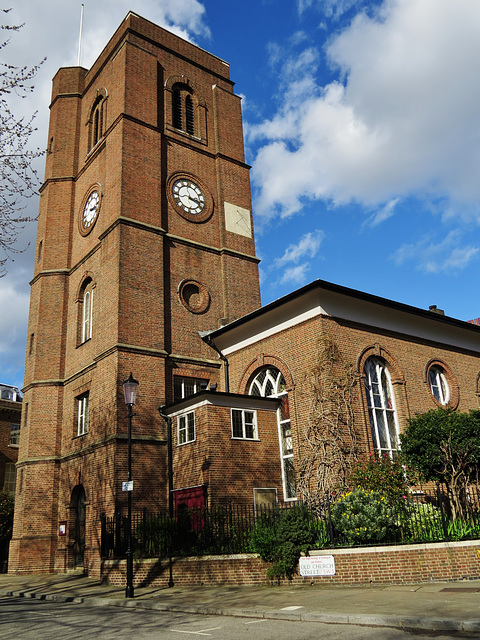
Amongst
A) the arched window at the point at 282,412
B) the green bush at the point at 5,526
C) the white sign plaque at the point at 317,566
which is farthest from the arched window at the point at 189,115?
the white sign plaque at the point at 317,566

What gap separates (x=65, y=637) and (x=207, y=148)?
23.5 m

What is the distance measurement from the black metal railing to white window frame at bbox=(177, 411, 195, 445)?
2.66 meters

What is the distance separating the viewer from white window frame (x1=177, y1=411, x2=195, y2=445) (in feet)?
63.4

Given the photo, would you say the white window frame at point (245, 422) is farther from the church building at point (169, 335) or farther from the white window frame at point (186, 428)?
the white window frame at point (186, 428)

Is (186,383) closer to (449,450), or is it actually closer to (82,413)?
(82,413)

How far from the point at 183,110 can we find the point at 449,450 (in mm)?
20451

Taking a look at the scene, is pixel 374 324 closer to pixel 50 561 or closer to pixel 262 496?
pixel 262 496

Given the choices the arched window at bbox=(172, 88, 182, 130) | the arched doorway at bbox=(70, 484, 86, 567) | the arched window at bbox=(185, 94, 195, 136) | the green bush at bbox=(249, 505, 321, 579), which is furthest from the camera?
the arched window at bbox=(185, 94, 195, 136)

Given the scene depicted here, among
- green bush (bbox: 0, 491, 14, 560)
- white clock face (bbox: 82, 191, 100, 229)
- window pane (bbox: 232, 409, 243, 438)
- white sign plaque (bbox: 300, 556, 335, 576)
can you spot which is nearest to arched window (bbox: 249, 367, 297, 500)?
window pane (bbox: 232, 409, 243, 438)

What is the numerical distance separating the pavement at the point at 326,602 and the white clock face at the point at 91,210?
1557 centimetres

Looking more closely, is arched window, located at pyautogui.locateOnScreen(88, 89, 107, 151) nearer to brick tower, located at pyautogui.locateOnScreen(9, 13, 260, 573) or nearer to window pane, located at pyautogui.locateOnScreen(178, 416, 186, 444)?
brick tower, located at pyautogui.locateOnScreen(9, 13, 260, 573)

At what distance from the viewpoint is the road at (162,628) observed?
25.0ft

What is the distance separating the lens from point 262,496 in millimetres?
18578

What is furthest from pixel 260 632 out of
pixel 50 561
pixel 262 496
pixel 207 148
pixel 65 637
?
pixel 207 148
